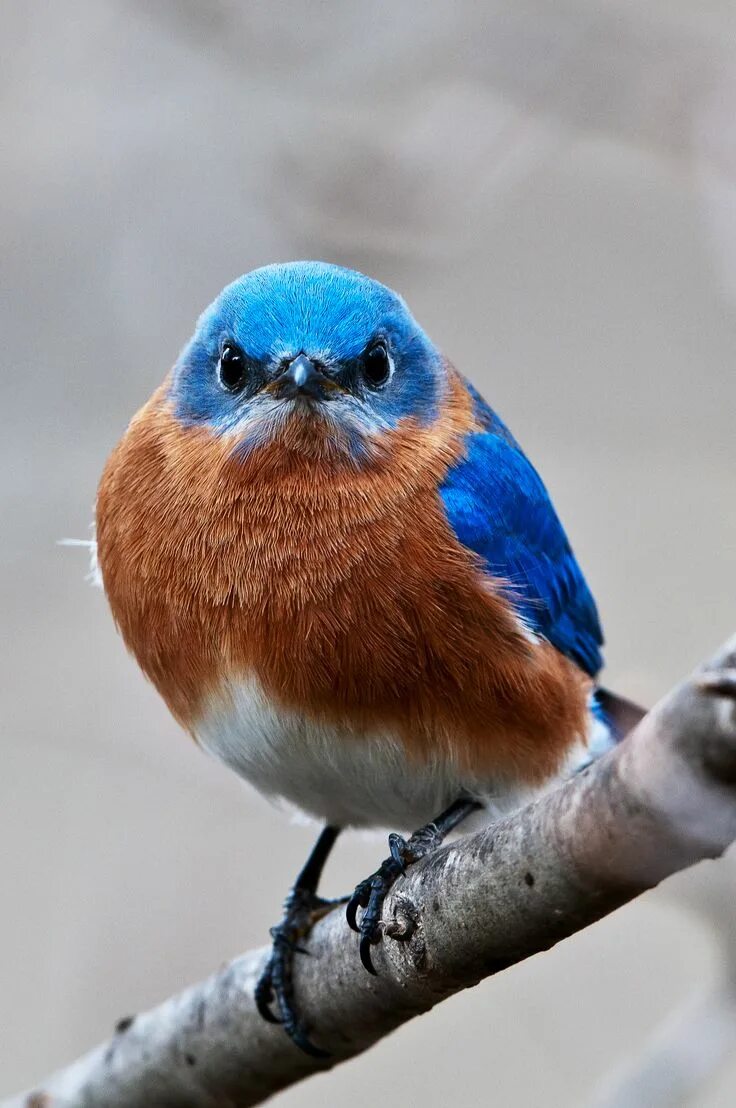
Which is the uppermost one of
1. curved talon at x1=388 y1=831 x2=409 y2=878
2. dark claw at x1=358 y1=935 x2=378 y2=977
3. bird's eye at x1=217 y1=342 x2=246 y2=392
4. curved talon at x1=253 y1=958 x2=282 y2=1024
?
bird's eye at x1=217 y1=342 x2=246 y2=392

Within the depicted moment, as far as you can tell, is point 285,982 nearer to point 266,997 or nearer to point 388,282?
point 266,997

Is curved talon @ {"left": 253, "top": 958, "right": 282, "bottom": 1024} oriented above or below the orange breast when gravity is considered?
below

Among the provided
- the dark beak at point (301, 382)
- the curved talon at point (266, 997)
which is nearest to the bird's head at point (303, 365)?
the dark beak at point (301, 382)

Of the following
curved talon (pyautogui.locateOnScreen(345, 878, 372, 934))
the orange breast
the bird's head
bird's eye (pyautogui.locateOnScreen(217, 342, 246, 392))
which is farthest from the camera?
bird's eye (pyautogui.locateOnScreen(217, 342, 246, 392))

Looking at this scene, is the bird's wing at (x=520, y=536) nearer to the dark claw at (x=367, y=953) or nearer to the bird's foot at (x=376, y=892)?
the bird's foot at (x=376, y=892)

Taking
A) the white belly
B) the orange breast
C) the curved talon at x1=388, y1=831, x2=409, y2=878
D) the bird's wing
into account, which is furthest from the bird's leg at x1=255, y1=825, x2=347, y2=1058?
the bird's wing

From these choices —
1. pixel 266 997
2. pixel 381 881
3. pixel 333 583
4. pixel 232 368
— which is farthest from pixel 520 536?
pixel 266 997

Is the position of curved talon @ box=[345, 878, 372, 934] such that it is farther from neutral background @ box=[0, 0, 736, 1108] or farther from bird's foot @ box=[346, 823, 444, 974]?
neutral background @ box=[0, 0, 736, 1108]
